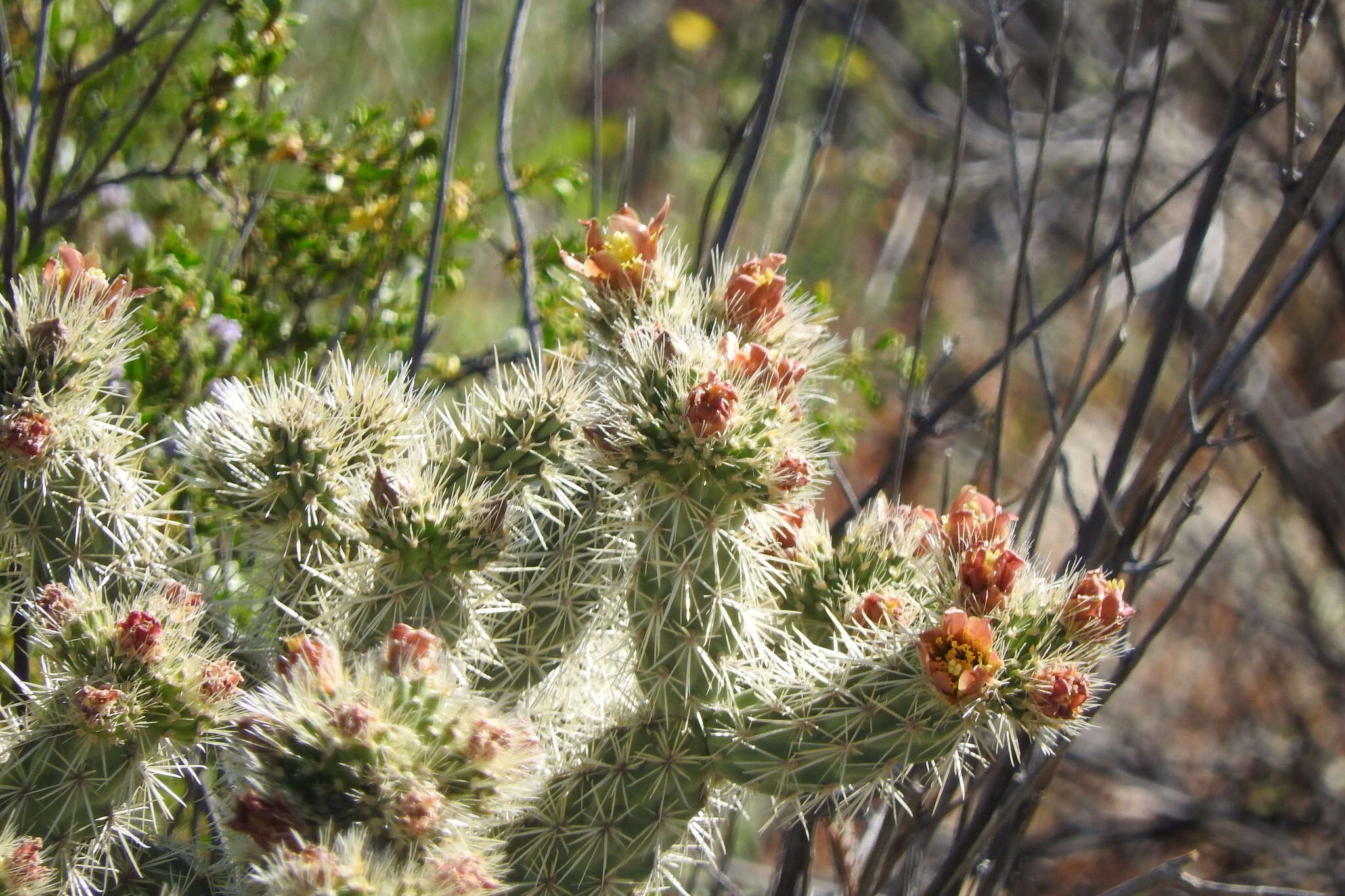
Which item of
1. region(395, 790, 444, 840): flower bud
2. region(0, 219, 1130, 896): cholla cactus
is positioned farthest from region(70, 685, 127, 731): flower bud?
region(395, 790, 444, 840): flower bud

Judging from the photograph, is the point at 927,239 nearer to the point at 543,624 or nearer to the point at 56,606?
the point at 543,624

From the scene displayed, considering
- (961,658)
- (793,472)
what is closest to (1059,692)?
(961,658)

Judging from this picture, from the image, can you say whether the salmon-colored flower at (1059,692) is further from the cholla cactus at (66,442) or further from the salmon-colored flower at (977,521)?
the cholla cactus at (66,442)

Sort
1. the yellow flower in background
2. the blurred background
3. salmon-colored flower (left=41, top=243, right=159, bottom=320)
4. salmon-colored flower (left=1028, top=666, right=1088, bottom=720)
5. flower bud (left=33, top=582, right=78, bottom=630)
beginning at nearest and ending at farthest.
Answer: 1. salmon-colored flower (left=1028, top=666, right=1088, bottom=720)
2. flower bud (left=33, top=582, right=78, bottom=630)
3. salmon-colored flower (left=41, top=243, right=159, bottom=320)
4. the blurred background
5. the yellow flower in background

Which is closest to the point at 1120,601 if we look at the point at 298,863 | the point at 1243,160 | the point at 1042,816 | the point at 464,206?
the point at 298,863

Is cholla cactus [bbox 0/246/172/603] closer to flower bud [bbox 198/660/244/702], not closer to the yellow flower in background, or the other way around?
flower bud [bbox 198/660/244/702]

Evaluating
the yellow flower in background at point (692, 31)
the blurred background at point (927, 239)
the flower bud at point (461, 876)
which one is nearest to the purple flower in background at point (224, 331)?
the blurred background at point (927, 239)
